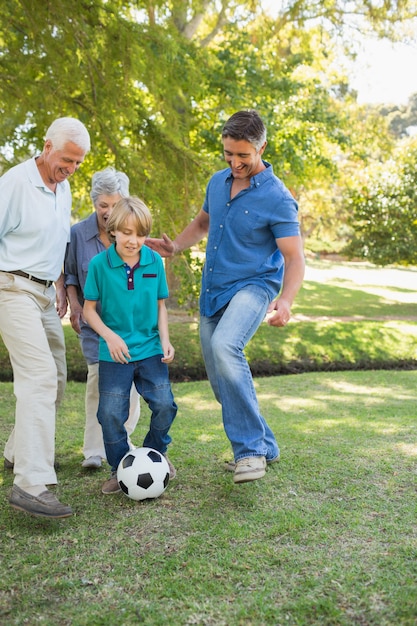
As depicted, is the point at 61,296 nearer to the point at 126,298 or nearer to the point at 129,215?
the point at 126,298

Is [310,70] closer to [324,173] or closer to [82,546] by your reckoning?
[324,173]

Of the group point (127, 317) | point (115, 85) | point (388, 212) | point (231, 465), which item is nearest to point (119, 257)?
point (127, 317)

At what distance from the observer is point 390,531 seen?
358 cm

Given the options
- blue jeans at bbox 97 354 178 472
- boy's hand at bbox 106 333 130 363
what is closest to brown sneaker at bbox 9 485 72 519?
blue jeans at bbox 97 354 178 472

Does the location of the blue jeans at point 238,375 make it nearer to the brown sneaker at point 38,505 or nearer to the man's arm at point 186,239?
the man's arm at point 186,239

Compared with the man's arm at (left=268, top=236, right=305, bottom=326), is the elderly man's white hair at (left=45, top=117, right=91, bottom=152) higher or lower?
higher

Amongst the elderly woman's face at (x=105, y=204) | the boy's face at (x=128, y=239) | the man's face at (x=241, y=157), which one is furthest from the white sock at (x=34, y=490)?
the man's face at (x=241, y=157)

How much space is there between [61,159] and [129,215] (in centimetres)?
50

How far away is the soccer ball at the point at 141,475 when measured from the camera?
3.95 metres

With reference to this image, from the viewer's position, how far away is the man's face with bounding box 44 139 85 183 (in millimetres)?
3902

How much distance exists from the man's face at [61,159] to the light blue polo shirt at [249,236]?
2.87 feet

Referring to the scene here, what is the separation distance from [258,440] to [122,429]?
78 centimetres

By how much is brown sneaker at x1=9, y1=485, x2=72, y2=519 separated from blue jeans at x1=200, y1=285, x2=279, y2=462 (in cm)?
98

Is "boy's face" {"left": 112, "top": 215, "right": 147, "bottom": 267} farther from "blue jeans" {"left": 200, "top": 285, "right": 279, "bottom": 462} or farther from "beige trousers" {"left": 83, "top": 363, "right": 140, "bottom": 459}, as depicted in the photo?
"beige trousers" {"left": 83, "top": 363, "right": 140, "bottom": 459}
